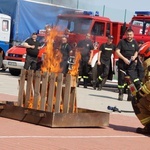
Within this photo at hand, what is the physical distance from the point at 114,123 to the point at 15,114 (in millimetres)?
2152

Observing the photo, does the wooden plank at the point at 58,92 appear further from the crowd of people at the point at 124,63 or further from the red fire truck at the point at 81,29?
the red fire truck at the point at 81,29

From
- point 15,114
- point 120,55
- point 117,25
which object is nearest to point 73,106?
point 15,114

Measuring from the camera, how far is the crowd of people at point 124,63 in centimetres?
990

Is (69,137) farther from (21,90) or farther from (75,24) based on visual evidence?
(75,24)

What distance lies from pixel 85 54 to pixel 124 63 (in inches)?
190

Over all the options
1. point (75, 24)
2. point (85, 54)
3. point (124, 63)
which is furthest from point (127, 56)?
point (75, 24)

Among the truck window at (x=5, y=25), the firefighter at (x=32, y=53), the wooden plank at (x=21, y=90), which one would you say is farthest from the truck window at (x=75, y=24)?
the wooden plank at (x=21, y=90)

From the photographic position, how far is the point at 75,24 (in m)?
20.8

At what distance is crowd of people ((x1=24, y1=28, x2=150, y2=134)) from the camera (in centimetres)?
990

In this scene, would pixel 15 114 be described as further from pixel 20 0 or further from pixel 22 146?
pixel 20 0

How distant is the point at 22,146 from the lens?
301 inches

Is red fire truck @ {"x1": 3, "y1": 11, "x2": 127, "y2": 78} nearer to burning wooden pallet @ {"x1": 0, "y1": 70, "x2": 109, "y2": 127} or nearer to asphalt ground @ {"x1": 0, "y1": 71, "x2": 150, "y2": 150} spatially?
burning wooden pallet @ {"x1": 0, "y1": 70, "x2": 109, "y2": 127}

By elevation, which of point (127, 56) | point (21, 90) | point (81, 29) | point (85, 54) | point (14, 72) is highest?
point (81, 29)

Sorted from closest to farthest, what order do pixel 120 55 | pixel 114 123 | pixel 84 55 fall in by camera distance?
pixel 114 123 < pixel 120 55 < pixel 84 55
